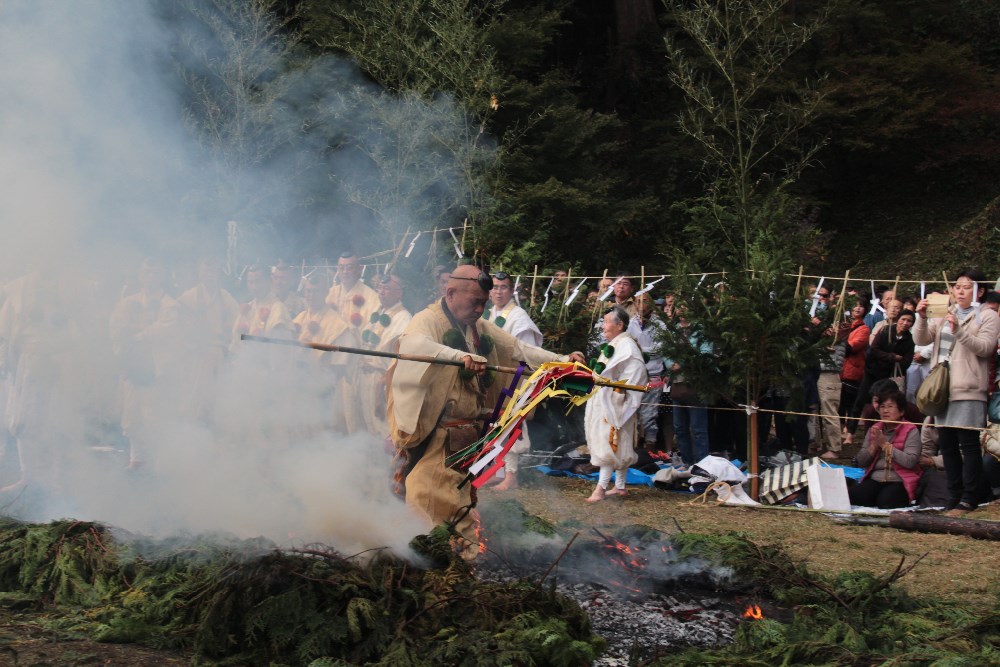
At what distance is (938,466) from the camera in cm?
→ 955

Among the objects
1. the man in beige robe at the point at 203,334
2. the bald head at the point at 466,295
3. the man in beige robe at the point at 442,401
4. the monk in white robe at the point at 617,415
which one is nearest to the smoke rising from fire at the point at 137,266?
the man in beige robe at the point at 203,334

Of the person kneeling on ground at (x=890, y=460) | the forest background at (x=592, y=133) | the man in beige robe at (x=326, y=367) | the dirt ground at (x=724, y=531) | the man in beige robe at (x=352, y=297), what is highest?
the forest background at (x=592, y=133)

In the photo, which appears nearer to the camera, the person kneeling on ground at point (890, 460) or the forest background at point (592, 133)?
the person kneeling on ground at point (890, 460)

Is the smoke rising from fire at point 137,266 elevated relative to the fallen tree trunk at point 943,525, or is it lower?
elevated

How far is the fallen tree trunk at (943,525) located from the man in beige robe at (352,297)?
5447 mm

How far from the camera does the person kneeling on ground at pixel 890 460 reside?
915cm

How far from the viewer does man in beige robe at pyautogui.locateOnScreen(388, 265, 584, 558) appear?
6.71m

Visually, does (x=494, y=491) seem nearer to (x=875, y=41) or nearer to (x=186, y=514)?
(x=186, y=514)

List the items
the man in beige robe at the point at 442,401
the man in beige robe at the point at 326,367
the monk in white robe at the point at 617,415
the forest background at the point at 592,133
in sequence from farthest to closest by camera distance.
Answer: the forest background at the point at 592,133 < the monk in white robe at the point at 617,415 < the man in beige robe at the point at 326,367 < the man in beige robe at the point at 442,401

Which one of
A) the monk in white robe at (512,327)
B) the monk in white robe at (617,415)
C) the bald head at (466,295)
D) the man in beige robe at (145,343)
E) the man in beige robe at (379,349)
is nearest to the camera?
the bald head at (466,295)

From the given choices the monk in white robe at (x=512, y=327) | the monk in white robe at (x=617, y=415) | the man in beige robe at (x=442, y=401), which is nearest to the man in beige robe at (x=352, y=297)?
the monk in white robe at (x=512, y=327)

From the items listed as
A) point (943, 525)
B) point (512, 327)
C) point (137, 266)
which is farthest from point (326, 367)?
point (943, 525)

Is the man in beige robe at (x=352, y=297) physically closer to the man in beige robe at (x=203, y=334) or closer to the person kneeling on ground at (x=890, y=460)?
the man in beige robe at (x=203, y=334)

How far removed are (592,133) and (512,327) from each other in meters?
9.53
